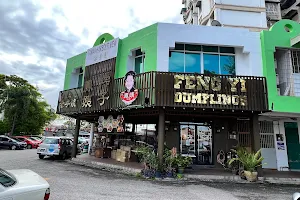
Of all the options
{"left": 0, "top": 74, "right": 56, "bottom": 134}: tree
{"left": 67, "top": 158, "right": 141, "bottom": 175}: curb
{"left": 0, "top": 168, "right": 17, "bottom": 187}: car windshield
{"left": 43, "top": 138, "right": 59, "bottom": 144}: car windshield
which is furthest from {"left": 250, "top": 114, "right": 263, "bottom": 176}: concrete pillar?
{"left": 0, "top": 74, "right": 56, "bottom": 134}: tree

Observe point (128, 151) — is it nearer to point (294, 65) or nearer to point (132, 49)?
point (132, 49)

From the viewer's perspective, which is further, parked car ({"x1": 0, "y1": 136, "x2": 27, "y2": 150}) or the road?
parked car ({"x1": 0, "y1": 136, "x2": 27, "y2": 150})

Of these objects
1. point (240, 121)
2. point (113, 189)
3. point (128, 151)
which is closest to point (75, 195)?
point (113, 189)

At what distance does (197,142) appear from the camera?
14.3 m

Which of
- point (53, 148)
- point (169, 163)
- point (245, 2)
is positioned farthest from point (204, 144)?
point (245, 2)

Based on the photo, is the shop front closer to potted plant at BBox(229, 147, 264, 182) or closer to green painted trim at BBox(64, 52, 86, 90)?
potted plant at BBox(229, 147, 264, 182)

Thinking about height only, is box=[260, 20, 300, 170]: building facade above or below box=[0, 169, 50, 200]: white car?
above

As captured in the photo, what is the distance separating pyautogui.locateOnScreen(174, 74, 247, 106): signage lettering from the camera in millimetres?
10797

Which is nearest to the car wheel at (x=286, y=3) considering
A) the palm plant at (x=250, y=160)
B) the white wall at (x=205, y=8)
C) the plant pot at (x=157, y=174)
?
the white wall at (x=205, y=8)

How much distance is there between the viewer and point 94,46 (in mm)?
15523

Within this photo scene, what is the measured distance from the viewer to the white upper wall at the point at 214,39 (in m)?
12.0

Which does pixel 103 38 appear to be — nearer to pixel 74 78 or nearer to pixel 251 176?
pixel 74 78

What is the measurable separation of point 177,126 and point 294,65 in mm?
7933

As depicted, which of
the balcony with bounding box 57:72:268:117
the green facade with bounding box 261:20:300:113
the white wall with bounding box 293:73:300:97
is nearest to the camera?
the balcony with bounding box 57:72:268:117
